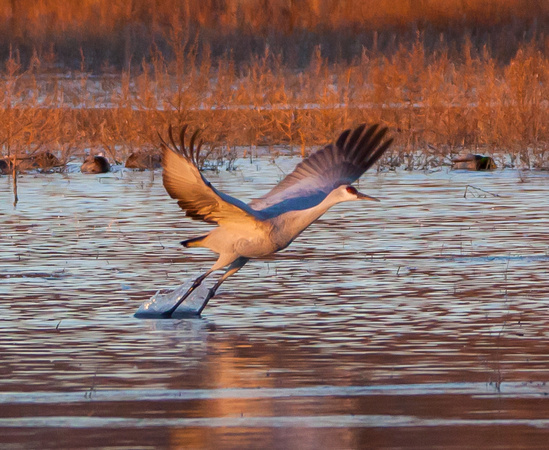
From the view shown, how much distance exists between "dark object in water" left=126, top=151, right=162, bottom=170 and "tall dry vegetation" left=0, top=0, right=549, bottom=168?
24 cm

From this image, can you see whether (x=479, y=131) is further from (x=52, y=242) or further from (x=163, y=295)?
(x=163, y=295)

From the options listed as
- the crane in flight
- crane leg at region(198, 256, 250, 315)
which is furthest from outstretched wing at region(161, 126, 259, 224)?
crane leg at region(198, 256, 250, 315)

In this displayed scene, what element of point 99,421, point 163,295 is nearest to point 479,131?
point 163,295

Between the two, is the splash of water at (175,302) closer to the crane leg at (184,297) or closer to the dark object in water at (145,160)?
the crane leg at (184,297)

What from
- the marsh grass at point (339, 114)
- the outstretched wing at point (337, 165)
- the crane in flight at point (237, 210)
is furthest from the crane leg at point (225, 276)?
the marsh grass at point (339, 114)

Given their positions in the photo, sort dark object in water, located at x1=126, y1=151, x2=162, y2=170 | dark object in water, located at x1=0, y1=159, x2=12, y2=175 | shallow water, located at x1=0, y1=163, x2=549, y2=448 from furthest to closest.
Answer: dark object in water, located at x1=126, y1=151, x2=162, y2=170 < dark object in water, located at x1=0, y1=159, x2=12, y2=175 < shallow water, located at x1=0, y1=163, x2=549, y2=448

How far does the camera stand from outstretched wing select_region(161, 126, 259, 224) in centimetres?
932

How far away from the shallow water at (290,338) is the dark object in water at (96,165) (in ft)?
20.9

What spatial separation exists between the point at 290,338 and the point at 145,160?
14.5 meters

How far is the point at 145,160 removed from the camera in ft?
75.4

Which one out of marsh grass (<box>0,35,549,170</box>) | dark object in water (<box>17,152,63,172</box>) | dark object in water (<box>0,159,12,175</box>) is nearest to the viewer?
marsh grass (<box>0,35,549,170</box>)

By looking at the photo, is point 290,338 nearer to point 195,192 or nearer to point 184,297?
point 195,192

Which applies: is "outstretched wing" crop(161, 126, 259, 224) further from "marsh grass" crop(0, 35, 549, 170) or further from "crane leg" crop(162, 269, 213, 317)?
"marsh grass" crop(0, 35, 549, 170)

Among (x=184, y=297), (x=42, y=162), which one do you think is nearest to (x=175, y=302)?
(x=184, y=297)
